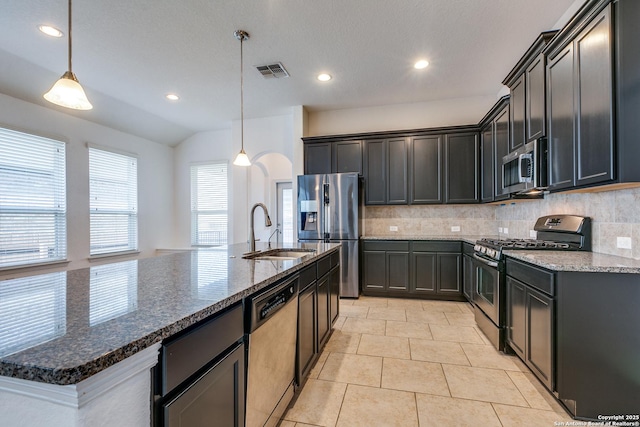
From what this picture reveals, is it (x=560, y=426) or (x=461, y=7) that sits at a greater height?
(x=461, y=7)

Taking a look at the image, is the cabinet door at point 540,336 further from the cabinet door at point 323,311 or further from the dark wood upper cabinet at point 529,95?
the cabinet door at point 323,311

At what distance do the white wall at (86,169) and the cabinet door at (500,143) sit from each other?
19.0ft

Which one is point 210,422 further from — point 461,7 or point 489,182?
point 489,182

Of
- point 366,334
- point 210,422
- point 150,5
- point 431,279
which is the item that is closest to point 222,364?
point 210,422

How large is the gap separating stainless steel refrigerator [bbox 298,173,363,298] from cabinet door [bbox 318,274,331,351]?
1.59 meters

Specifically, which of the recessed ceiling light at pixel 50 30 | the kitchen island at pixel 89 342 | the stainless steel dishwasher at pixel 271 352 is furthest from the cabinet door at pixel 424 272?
the recessed ceiling light at pixel 50 30

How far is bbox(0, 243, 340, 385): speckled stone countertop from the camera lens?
60 cm

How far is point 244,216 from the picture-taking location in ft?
18.5

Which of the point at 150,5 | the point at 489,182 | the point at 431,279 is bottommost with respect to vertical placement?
the point at 431,279

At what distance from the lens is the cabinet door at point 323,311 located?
7.82ft

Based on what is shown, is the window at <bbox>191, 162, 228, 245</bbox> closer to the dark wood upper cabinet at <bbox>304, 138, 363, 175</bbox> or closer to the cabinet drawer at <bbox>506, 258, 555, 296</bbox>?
the dark wood upper cabinet at <bbox>304, 138, 363, 175</bbox>

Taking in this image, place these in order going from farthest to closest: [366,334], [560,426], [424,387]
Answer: [366,334]
[424,387]
[560,426]

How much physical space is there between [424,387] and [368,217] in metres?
3.06

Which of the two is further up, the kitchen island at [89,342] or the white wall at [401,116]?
the white wall at [401,116]
